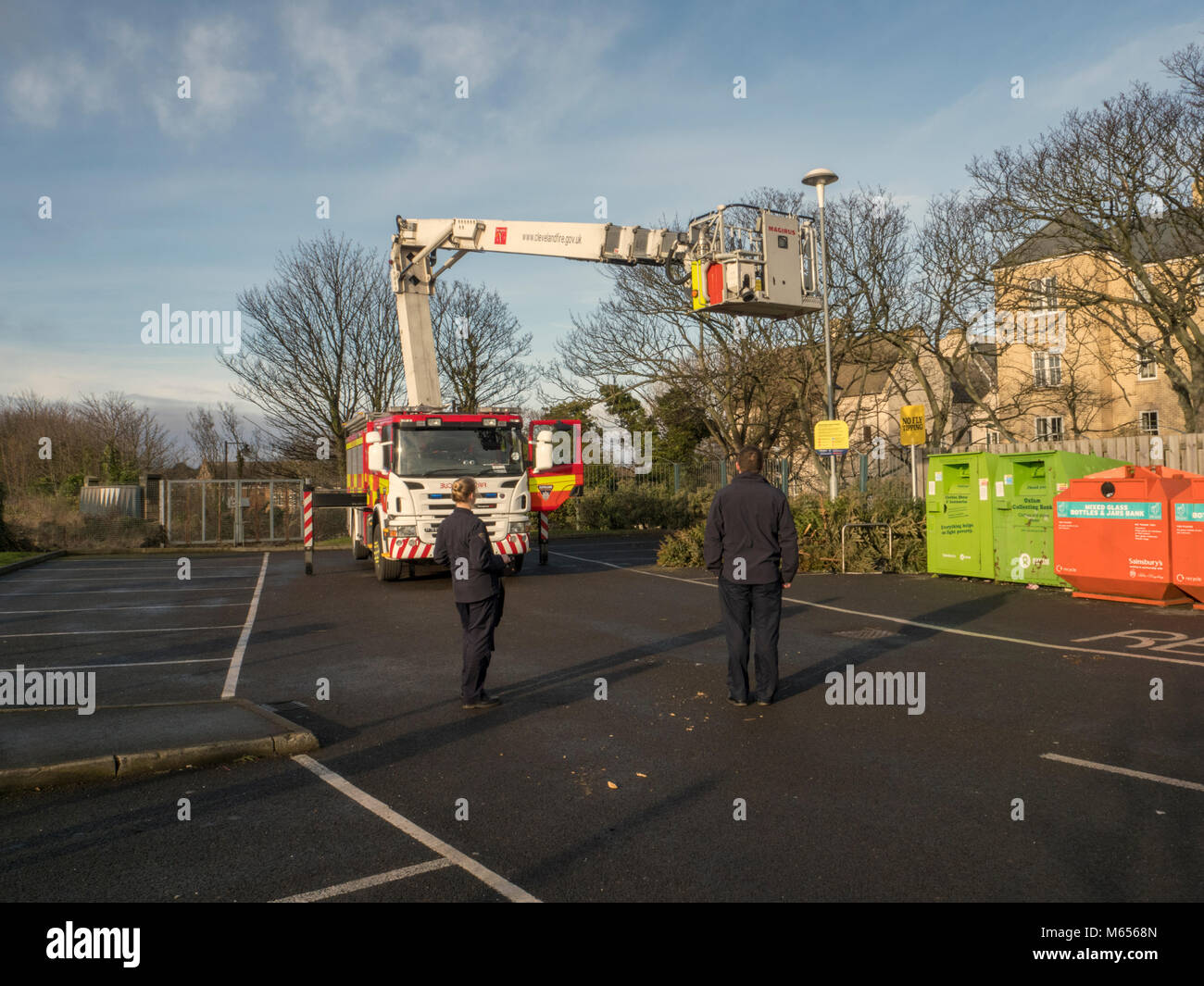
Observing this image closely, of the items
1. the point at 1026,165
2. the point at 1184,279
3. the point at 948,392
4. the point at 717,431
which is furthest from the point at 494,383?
the point at 1184,279

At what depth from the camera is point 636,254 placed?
51.3 ft

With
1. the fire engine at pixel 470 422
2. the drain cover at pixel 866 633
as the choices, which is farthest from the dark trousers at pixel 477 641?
the fire engine at pixel 470 422

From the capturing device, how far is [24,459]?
43.9m

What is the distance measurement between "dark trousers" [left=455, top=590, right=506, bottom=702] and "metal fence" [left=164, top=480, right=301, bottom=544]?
22781 millimetres

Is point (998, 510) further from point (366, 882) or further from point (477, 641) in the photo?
point (366, 882)

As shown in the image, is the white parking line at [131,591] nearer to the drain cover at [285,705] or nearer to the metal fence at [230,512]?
the drain cover at [285,705]

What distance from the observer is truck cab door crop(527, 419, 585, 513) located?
16203mm

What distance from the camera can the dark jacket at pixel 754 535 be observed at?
7305 mm

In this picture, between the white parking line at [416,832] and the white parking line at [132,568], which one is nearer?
the white parking line at [416,832]

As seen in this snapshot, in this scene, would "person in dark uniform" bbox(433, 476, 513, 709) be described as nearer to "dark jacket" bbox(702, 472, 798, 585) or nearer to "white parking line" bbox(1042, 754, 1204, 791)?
"dark jacket" bbox(702, 472, 798, 585)

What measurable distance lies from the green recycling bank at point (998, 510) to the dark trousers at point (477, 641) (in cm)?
894

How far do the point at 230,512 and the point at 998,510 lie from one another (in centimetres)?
2306

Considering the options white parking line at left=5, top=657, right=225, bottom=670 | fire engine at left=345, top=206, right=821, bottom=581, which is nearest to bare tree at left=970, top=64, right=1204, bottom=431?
fire engine at left=345, top=206, right=821, bottom=581

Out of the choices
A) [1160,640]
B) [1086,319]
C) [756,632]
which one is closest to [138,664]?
[756,632]
